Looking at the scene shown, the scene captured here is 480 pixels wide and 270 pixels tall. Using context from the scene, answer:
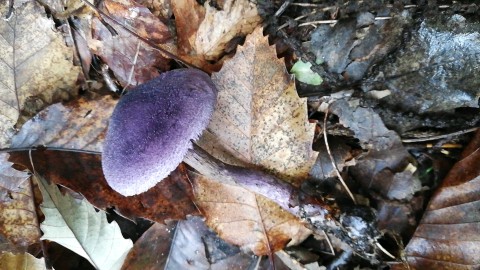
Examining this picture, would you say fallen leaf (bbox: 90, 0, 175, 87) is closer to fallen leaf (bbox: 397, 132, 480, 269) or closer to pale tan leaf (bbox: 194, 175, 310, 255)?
pale tan leaf (bbox: 194, 175, 310, 255)

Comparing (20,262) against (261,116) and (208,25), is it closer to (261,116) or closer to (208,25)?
(261,116)

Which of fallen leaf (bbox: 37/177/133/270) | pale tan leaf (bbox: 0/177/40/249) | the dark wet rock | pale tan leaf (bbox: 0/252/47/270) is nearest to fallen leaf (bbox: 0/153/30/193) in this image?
pale tan leaf (bbox: 0/177/40/249)

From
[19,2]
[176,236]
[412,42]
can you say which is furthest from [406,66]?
[19,2]

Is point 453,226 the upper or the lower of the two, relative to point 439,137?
lower

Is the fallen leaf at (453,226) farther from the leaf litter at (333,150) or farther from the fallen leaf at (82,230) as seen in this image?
the fallen leaf at (82,230)

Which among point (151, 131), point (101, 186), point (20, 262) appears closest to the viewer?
point (151, 131)

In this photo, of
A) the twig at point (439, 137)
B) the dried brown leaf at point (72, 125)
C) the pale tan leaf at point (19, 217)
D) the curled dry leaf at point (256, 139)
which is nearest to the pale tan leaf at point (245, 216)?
the curled dry leaf at point (256, 139)

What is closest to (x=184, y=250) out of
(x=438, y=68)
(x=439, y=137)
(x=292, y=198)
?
(x=292, y=198)

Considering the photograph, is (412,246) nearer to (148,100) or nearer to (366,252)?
(366,252)
